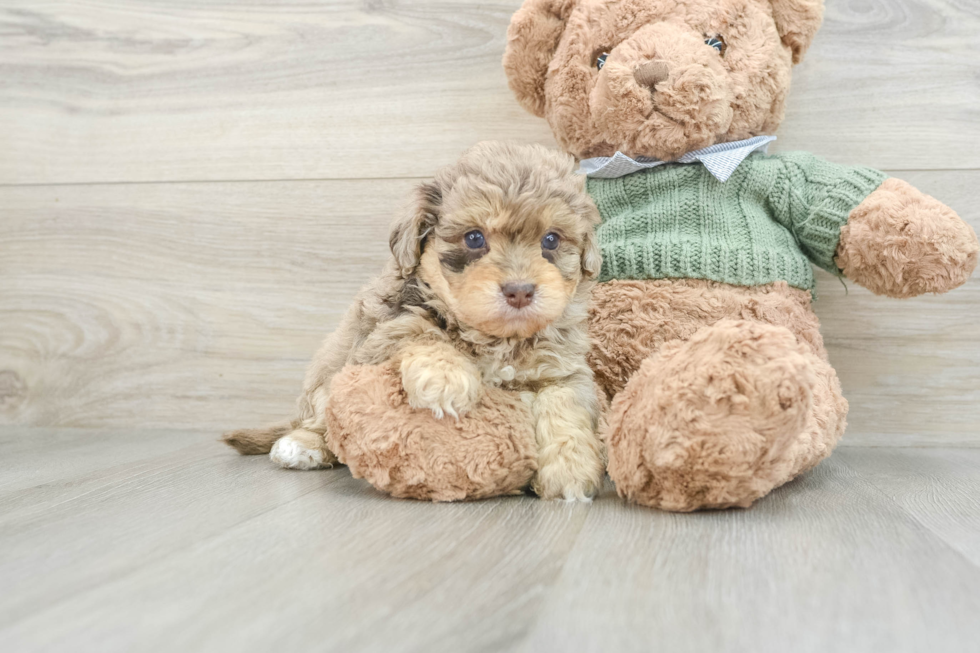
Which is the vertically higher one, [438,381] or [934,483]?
Answer: [438,381]

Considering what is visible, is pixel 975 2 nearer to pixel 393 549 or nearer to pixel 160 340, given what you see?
pixel 393 549

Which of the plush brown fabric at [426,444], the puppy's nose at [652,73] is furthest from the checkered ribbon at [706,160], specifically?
the plush brown fabric at [426,444]

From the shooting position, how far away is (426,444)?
105 cm

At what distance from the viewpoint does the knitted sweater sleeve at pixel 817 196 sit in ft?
4.02

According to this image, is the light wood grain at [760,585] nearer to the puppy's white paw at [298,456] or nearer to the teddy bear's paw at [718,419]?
the teddy bear's paw at [718,419]

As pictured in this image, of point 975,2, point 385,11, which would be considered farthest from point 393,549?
point 975,2

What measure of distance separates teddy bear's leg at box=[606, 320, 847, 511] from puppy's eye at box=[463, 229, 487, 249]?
0.29m

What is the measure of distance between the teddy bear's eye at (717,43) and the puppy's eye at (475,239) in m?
0.54

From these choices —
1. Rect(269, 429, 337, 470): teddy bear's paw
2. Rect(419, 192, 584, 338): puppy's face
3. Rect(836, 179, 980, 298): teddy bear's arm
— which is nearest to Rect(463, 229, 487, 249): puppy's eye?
Rect(419, 192, 584, 338): puppy's face

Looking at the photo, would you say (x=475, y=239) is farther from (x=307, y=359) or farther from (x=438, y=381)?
(x=307, y=359)

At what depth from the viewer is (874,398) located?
1.56 metres

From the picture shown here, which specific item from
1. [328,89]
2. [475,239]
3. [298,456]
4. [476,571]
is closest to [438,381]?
[475,239]

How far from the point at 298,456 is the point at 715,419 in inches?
29.2

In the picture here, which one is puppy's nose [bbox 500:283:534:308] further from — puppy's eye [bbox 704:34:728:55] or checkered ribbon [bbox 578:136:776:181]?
puppy's eye [bbox 704:34:728:55]
